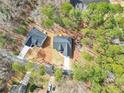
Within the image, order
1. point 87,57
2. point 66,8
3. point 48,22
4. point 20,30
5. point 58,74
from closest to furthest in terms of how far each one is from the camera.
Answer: point 58,74
point 87,57
point 48,22
point 66,8
point 20,30

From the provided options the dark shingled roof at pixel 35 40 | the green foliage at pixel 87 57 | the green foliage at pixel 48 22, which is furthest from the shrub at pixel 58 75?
the green foliage at pixel 48 22

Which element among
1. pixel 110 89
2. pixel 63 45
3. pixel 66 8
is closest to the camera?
pixel 110 89

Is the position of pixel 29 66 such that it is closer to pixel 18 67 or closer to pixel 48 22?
pixel 18 67

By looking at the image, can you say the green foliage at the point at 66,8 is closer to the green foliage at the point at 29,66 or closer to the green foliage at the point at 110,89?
the green foliage at the point at 29,66

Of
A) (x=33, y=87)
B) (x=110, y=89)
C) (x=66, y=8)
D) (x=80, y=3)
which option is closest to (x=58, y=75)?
(x=33, y=87)

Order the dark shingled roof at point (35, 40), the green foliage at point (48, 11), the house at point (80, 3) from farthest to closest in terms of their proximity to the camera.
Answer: the house at point (80, 3) < the dark shingled roof at point (35, 40) < the green foliage at point (48, 11)

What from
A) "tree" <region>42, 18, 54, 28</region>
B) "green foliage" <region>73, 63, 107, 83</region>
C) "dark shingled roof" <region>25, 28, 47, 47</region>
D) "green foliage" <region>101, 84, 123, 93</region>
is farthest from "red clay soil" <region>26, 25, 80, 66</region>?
"green foliage" <region>101, 84, 123, 93</region>

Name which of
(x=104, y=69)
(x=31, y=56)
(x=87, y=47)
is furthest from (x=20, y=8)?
(x=104, y=69)

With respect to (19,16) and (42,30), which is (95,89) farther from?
(19,16)

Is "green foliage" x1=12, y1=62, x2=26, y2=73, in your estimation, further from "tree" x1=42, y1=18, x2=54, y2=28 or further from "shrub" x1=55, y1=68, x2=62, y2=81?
"tree" x1=42, y1=18, x2=54, y2=28
